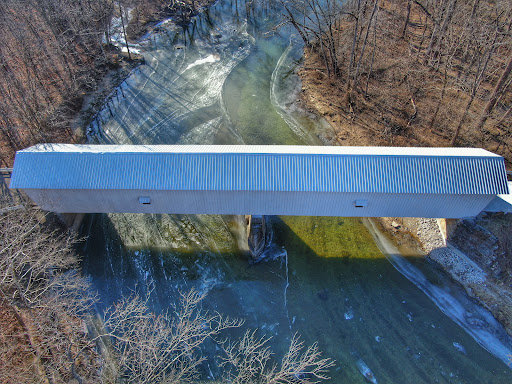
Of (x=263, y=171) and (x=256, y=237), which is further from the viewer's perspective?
(x=256, y=237)

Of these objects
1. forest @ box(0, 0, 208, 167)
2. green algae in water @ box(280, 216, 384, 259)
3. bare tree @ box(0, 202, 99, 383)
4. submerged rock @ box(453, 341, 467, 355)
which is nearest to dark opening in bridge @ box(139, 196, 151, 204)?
bare tree @ box(0, 202, 99, 383)

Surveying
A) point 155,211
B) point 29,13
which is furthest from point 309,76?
point 29,13

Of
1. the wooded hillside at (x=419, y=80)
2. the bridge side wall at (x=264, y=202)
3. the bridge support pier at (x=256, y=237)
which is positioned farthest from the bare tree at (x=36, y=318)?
the wooded hillside at (x=419, y=80)

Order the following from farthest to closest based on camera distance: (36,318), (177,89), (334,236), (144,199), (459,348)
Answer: (177,89)
(334,236)
(144,199)
(459,348)
(36,318)

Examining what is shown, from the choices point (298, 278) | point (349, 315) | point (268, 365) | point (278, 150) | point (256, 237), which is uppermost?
point (278, 150)

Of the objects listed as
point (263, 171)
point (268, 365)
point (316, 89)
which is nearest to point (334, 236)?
point (263, 171)

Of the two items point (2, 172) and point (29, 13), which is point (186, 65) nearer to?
point (29, 13)

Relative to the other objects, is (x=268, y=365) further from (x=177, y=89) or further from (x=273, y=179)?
(x=177, y=89)

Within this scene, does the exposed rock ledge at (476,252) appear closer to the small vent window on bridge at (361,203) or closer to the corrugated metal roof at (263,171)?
the corrugated metal roof at (263,171)
